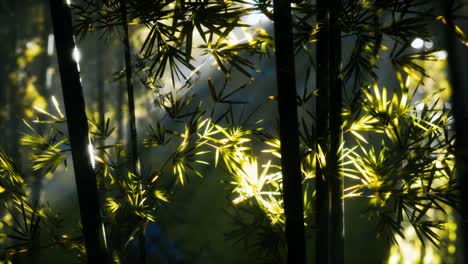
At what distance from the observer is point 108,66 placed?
643cm

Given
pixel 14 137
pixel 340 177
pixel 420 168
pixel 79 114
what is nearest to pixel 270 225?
pixel 340 177

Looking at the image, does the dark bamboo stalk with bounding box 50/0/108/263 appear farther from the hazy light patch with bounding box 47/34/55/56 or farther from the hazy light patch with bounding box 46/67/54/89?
the hazy light patch with bounding box 47/34/55/56

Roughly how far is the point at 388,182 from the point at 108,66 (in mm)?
5468

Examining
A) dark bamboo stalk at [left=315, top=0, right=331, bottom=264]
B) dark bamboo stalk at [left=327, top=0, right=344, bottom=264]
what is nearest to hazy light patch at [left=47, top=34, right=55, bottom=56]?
dark bamboo stalk at [left=315, top=0, right=331, bottom=264]

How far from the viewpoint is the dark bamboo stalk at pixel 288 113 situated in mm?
1396

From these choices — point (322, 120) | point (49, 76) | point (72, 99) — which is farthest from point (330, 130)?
point (49, 76)

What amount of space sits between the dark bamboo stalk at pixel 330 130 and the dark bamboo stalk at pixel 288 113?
0.28 metres

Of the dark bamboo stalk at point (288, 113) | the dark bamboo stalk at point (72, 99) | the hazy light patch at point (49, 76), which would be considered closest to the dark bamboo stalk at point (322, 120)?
the dark bamboo stalk at point (288, 113)

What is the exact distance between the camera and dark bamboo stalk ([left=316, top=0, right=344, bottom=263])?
5.37 ft

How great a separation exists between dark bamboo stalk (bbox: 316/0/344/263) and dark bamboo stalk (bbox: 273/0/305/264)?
282mm

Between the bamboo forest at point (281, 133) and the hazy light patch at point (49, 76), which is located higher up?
the hazy light patch at point (49, 76)

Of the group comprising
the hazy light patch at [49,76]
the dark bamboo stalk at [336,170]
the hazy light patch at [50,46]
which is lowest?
the dark bamboo stalk at [336,170]

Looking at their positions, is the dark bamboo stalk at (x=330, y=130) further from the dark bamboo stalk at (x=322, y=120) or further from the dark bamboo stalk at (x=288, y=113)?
the dark bamboo stalk at (x=288, y=113)

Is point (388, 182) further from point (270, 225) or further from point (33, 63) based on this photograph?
point (33, 63)
